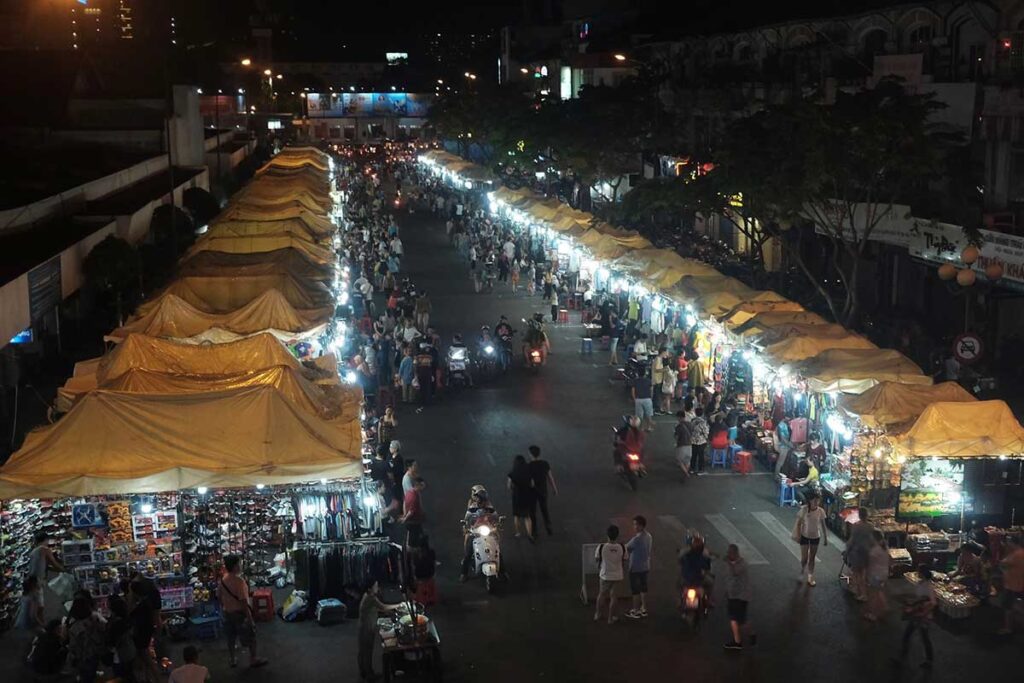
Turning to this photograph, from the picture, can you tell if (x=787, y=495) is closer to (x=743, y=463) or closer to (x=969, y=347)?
(x=743, y=463)

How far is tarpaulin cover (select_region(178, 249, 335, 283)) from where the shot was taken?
83.2 feet

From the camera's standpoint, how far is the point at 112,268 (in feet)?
90.3

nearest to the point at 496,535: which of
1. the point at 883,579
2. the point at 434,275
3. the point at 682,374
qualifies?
the point at 883,579

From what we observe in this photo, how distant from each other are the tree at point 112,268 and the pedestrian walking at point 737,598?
17.0 metres

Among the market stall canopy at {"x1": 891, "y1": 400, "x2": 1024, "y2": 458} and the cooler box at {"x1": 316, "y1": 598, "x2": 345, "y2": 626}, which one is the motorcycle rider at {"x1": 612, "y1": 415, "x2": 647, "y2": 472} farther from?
the cooler box at {"x1": 316, "y1": 598, "x2": 345, "y2": 626}

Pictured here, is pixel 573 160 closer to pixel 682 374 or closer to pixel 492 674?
pixel 682 374

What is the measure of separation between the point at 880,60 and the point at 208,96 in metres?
81.8

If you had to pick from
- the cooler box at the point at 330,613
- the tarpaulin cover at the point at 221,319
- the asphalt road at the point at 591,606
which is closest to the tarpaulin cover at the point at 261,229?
the tarpaulin cover at the point at 221,319

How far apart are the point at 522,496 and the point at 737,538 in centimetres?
302

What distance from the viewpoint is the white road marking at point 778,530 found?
1691 cm

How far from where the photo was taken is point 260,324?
2250 cm

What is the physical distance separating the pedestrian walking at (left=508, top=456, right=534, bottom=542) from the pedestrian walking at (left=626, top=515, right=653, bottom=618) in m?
2.75

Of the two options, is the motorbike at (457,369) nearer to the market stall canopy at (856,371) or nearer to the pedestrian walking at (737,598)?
the market stall canopy at (856,371)

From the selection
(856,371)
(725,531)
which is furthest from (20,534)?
(856,371)
